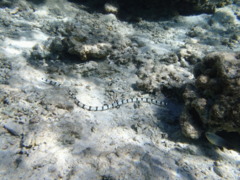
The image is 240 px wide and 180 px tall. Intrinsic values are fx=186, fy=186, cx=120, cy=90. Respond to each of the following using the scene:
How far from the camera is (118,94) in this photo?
186 inches

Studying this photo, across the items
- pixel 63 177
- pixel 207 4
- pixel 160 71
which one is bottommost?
pixel 63 177

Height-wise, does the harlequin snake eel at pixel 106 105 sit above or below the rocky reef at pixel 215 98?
below

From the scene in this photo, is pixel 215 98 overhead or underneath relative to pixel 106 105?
overhead

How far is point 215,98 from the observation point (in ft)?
11.0

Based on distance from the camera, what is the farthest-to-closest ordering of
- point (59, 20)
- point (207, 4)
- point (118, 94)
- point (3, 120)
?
point (207, 4) < point (59, 20) < point (118, 94) < point (3, 120)

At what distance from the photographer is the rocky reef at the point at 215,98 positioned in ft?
9.92

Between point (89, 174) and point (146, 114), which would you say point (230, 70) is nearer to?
point (146, 114)

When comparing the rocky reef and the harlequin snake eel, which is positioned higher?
the rocky reef

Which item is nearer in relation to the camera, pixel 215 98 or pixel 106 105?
pixel 215 98

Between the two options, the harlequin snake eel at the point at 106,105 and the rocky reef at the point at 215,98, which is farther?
the harlequin snake eel at the point at 106,105

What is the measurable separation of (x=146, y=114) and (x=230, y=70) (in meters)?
1.91

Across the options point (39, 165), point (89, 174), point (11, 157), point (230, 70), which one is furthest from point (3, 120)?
point (230, 70)

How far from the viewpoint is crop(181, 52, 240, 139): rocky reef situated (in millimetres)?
3023

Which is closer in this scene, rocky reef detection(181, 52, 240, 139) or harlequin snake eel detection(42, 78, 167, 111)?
rocky reef detection(181, 52, 240, 139)
